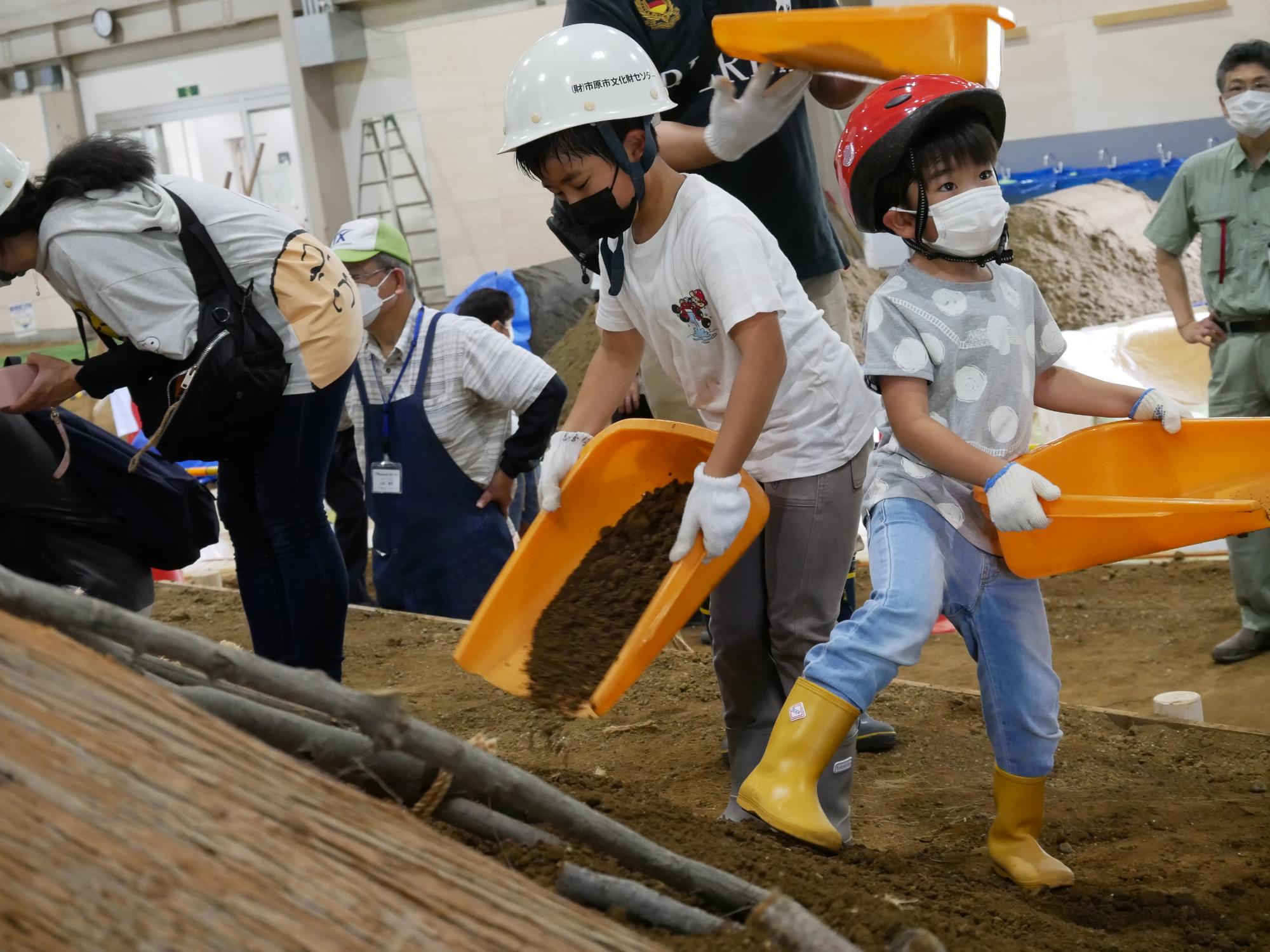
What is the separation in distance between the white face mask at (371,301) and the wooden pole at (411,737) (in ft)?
7.91

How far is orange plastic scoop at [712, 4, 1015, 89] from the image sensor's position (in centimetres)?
269

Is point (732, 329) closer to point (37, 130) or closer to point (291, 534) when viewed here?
point (291, 534)

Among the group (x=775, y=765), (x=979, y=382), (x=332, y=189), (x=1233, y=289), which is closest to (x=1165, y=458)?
(x=979, y=382)

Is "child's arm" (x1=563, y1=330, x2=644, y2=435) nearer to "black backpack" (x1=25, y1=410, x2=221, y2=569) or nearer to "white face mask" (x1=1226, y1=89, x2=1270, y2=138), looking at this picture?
"black backpack" (x1=25, y1=410, x2=221, y2=569)

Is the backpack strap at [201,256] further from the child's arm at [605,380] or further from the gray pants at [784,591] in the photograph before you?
the gray pants at [784,591]

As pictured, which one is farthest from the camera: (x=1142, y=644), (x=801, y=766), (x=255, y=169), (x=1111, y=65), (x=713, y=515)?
(x=255, y=169)

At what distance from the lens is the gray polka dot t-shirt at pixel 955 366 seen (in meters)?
2.27

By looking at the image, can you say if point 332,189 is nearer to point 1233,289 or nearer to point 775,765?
point 1233,289

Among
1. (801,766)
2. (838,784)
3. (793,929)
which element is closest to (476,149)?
(838,784)

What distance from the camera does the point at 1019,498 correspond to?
204 centimetres

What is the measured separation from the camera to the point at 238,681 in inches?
57.8

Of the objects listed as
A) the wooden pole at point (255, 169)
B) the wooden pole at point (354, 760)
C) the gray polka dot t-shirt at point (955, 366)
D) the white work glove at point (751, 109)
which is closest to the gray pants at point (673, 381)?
the white work glove at point (751, 109)

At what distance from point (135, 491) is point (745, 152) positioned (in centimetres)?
177

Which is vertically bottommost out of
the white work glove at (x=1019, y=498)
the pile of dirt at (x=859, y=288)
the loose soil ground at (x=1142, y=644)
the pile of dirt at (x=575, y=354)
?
the loose soil ground at (x=1142, y=644)
